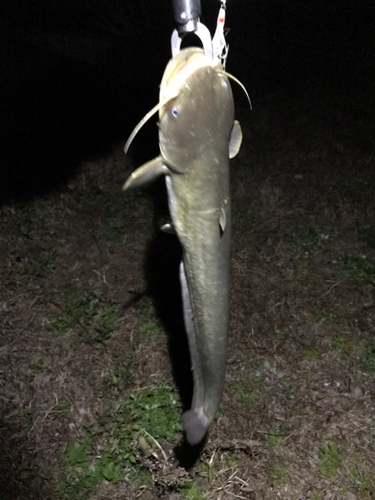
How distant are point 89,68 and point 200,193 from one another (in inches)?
121

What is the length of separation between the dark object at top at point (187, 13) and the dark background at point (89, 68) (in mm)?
2403

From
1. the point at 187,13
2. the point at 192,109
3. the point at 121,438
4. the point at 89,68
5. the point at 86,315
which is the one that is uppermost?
the point at 187,13

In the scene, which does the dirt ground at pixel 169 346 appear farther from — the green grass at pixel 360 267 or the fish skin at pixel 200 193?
the fish skin at pixel 200 193

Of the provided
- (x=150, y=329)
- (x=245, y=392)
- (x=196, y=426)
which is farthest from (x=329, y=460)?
(x=150, y=329)

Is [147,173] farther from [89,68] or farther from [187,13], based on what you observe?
[89,68]

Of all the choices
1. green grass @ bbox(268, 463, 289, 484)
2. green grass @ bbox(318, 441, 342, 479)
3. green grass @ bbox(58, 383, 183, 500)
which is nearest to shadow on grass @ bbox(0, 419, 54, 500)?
green grass @ bbox(58, 383, 183, 500)

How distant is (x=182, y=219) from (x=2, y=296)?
1.78m

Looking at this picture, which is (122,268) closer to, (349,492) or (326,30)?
(349,492)

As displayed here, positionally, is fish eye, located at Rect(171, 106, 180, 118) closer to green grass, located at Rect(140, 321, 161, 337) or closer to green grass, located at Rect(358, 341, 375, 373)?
green grass, located at Rect(140, 321, 161, 337)

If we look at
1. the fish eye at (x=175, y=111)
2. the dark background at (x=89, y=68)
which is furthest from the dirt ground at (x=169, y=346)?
the fish eye at (x=175, y=111)

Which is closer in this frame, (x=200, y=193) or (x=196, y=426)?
(x=200, y=193)

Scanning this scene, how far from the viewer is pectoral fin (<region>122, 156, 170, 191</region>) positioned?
58.4 inches

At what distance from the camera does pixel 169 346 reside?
269 centimetres

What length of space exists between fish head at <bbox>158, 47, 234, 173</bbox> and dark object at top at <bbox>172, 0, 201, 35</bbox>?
0.22 feet
